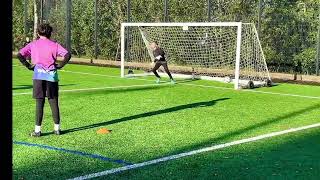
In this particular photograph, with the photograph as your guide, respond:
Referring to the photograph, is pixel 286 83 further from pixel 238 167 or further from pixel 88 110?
pixel 238 167

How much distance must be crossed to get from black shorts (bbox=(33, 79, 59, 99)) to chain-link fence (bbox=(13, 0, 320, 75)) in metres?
15.1

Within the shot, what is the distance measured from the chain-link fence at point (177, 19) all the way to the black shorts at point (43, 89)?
15.1 metres

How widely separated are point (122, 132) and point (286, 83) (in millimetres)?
12608

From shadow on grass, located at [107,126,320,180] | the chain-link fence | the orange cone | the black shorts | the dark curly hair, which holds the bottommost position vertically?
shadow on grass, located at [107,126,320,180]

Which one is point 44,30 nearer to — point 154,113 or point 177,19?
point 154,113

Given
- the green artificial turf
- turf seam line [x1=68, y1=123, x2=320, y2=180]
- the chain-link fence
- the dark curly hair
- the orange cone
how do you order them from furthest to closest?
the chain-link fence
the orange cone
the dark curly hair
the green artificial turf
turf seam line [x1=68, y1=123, x2=320, y2=180]

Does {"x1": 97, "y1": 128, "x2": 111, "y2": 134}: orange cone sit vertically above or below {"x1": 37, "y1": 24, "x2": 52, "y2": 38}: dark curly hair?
below

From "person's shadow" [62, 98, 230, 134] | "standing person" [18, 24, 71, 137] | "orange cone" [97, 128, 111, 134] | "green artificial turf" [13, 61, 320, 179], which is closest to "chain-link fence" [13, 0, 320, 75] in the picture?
"green artificial turf" [13, 61, 320, 179]

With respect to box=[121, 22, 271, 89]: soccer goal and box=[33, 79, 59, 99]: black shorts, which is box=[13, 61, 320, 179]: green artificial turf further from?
box=[121, 22, 271, 89]: soccer goal

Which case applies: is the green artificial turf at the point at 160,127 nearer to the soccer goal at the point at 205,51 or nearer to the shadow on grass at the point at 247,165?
the shadow on grass at the point at 247,165

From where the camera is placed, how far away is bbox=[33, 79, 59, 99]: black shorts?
788cm

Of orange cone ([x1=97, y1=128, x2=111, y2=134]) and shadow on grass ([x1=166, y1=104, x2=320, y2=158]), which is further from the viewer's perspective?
orange cone ([x1=97, y1=128, x2=111, y2=134])

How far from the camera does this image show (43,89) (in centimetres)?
793

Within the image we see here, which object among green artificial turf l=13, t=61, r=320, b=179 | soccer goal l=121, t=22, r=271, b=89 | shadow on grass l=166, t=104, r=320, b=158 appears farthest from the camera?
soccer goal l=121, t=22, r=271, b=89
